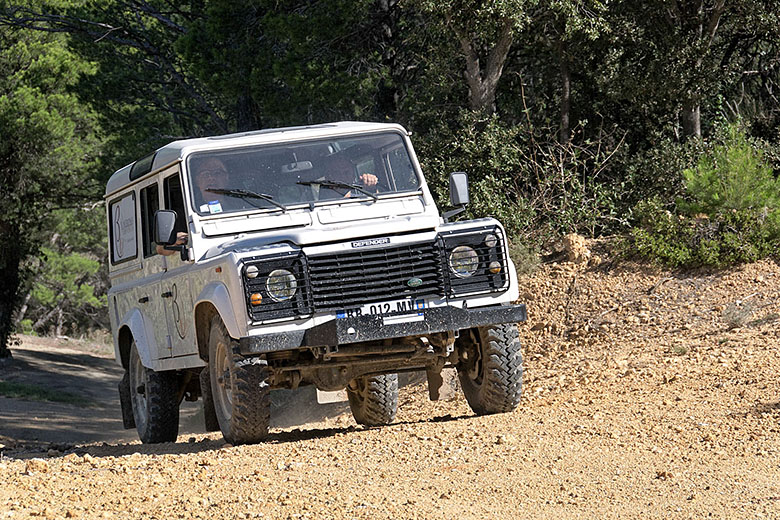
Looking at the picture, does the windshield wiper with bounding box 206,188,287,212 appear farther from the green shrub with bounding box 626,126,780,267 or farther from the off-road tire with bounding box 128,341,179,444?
the green shrub with bounding box 626,126,780,267

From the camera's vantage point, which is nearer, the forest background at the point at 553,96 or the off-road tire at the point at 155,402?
the off-road tire at the point at 155,402

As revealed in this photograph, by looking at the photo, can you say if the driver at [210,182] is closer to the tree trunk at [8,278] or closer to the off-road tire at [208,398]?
the off-road tire at [208,398]

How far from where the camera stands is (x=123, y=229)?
34.9 ft

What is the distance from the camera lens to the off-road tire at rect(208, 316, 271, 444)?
25.5ft

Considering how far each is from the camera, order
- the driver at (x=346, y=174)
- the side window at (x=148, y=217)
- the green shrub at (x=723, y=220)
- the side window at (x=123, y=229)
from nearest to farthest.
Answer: the driver at (x=346, y=174) → the side window at (x=148, y=217) → the side window at (x=123, y=229) → the green shrub at (x=723, y=220)

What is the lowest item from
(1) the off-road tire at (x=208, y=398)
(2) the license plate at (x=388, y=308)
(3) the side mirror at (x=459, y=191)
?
(1) the off-road tire at (x=208, y=398)

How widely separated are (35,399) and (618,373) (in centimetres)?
1635

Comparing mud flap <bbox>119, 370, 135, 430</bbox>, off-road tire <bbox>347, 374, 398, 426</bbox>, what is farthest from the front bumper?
mud flap <bbox>119, 370, 135, 430</bbox>

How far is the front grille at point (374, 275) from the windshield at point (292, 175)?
1.07 metres

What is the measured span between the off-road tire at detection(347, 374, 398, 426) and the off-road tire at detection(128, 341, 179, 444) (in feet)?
5.51

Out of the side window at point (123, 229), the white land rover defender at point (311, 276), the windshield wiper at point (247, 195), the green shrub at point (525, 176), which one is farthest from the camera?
the green shrub at point (525, 176)

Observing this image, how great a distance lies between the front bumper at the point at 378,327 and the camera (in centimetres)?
748

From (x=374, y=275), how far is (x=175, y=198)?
2109mm

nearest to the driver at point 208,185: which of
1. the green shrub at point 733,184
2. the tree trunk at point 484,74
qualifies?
the green shrub at point 733,184
